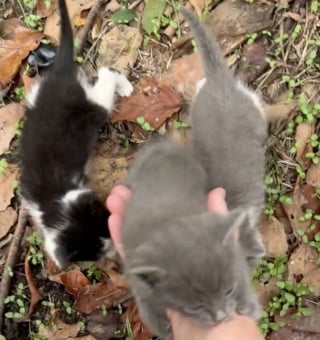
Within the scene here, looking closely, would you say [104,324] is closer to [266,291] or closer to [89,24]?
[266,291]

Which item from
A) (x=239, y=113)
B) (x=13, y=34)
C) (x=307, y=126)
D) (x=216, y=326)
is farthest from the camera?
(x=13, y=34)

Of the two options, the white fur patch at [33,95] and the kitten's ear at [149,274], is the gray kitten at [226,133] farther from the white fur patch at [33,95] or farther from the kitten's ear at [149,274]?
the white fur patch at [33,95]

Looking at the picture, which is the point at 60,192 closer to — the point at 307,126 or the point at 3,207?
the point at 3,207

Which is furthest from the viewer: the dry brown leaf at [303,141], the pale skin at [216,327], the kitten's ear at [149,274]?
the dry brown leaf at [303,141]

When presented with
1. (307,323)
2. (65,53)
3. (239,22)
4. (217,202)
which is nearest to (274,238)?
A: (307,323)

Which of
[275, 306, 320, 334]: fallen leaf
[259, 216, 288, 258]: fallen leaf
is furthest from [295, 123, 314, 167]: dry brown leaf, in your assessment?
[275, 306, 320, 334]: fallen leaf

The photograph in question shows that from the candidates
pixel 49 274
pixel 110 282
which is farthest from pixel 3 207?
pixel 110 282

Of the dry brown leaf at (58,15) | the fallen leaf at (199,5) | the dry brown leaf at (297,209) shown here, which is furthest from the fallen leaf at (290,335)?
the dry brown leaf at (58,15)
